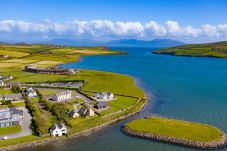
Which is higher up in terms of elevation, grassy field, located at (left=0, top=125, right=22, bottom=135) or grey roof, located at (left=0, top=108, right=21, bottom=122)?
grey roof, located at (left=0, top=108, right=21, bottom=122)

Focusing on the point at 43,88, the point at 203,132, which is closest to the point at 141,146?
the point at 203,132

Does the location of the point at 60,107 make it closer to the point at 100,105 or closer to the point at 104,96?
the point at 100,105

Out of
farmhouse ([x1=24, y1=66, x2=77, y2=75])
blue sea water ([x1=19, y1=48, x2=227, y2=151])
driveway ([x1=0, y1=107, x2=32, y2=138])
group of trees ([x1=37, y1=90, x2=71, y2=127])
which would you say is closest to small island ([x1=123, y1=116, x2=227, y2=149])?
blue sea water ([x1=19, y1=48, x2=227, y2=151])

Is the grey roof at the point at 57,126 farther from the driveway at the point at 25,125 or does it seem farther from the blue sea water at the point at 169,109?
the driveway at the point at 25,125

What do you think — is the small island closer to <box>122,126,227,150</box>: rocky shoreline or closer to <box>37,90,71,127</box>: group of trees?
<box>122,126,227,150</box>: rocky shoreline

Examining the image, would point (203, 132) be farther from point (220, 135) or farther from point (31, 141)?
point (31, 141)
